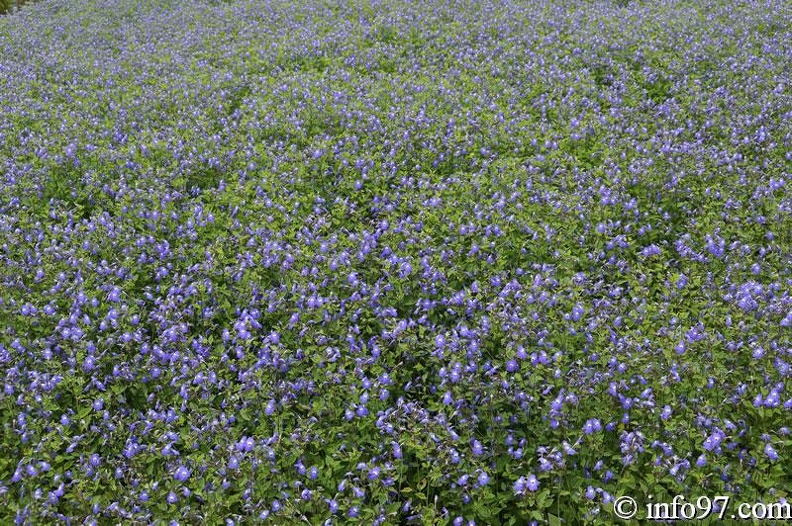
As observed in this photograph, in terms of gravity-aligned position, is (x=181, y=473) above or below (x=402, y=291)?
below

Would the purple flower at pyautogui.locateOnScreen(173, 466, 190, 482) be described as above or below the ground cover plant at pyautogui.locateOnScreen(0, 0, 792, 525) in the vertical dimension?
below

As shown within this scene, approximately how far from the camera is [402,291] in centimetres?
496

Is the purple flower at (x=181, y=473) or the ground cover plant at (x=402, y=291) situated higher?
the ground cover plant at (x=402, y=291)

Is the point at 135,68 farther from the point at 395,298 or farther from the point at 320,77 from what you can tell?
the point at 395,298

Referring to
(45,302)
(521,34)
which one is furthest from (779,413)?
(521,34)

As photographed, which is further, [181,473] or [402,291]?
[402,291]

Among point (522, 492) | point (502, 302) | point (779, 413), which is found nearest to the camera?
point (522, 492)

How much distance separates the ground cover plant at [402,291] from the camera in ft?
12.2

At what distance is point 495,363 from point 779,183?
3518mm

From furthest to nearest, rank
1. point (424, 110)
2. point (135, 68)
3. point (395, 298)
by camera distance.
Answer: point (135, 68)
point (424, 110)
point (395, 298)

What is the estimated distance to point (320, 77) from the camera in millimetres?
9086

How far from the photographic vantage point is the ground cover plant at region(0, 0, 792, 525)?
3.71 meters

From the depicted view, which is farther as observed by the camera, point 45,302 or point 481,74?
point 481,74

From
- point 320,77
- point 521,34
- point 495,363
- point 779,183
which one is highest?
point 521,34
